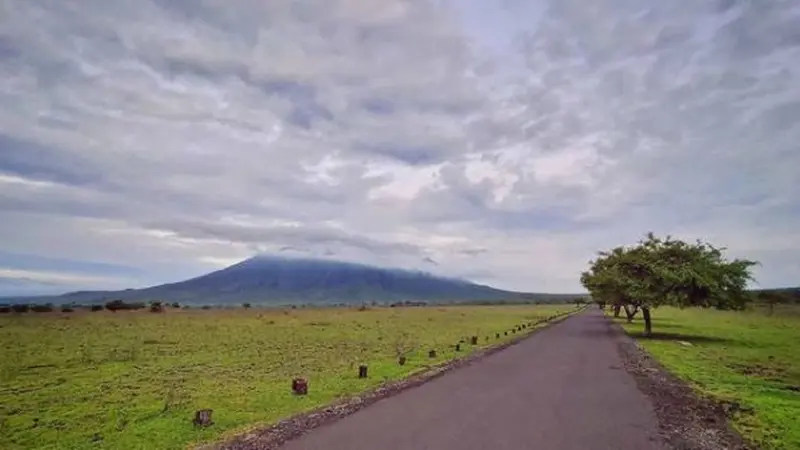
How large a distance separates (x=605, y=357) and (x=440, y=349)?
9.24 meters

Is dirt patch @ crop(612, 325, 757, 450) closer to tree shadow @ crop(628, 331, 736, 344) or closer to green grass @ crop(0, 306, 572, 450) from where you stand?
green grass @ crop(0, 306, 572, 450)

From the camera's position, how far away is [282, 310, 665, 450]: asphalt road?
11070 millimetres

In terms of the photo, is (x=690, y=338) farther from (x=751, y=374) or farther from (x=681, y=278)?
(x=751, y=374)

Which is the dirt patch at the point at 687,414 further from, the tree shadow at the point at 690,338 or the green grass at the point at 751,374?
the tree shadow at the point at 690,338

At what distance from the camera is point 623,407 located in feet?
49.7

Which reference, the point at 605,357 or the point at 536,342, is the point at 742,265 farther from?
the point at 605,357

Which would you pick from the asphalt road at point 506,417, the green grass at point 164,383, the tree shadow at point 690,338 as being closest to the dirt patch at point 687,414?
the asphalt road at point 506,417

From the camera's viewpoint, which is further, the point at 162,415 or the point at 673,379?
the point at 673,379

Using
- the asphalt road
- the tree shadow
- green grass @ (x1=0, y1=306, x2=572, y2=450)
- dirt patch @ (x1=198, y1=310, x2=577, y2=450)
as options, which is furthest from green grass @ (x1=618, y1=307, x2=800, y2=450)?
green grass @ (x1=0, y1=306, x2=572, y2=450)

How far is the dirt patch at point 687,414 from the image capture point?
11555mm

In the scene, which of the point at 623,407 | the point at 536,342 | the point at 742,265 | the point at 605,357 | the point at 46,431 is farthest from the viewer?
the point at 742,265

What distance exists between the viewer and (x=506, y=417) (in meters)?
13.3

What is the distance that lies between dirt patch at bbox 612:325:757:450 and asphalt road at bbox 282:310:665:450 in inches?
15.2

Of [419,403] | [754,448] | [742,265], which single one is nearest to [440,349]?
[419,403]
